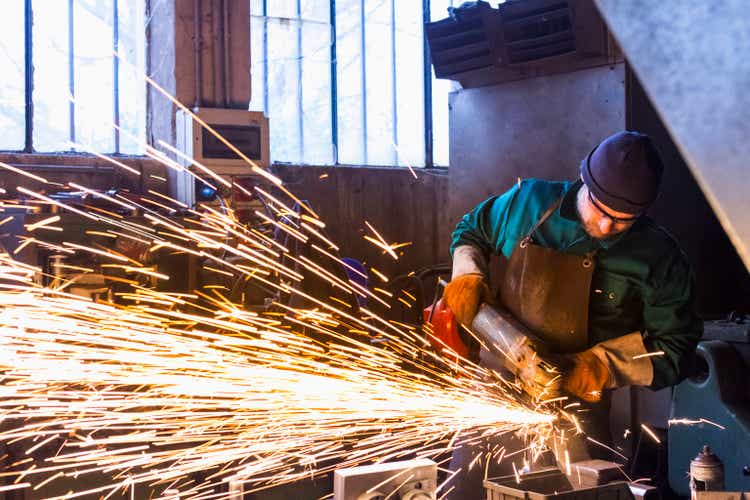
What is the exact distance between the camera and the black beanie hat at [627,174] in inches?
96.3

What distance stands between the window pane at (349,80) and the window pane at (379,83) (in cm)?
8

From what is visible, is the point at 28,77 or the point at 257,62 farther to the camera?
the point at 257,62

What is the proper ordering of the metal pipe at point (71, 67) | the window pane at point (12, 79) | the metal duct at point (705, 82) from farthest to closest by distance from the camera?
1. the metal pipe at point (71, 67)
2. the window pane at point (12, 79)
3. the metal duct at point (705, 82)

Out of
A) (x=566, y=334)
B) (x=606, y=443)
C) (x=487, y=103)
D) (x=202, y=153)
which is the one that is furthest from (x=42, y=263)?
(x=487, y=103)

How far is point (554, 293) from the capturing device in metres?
2.81

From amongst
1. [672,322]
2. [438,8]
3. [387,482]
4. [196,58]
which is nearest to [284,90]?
[196,58]

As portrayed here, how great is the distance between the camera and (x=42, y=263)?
3533mm

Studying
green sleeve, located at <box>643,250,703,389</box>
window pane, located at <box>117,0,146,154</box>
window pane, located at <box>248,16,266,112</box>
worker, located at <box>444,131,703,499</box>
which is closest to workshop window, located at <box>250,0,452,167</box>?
window pane, located at <box>248,16,266,112</box>

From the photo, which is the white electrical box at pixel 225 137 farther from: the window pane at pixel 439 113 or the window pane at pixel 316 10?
the window pane at pixel 439 113

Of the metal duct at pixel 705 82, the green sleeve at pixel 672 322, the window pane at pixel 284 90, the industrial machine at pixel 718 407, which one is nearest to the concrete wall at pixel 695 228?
the industrial machine at pixel 718 407

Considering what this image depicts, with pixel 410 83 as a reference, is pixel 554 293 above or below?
below

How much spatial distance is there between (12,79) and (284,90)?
184cm

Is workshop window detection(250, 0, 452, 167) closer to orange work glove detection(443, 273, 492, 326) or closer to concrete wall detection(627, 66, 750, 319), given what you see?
concrete wall detection(627, 66, 750, 319)

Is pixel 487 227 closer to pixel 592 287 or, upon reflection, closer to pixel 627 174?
pixel 592 287
